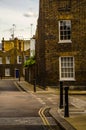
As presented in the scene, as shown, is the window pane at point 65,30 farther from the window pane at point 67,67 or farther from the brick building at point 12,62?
the brick building at point 12,62

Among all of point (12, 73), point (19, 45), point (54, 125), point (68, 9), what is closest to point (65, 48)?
point (68, 9)

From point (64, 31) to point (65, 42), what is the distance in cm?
101

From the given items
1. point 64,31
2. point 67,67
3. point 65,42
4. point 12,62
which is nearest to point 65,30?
point 64,31

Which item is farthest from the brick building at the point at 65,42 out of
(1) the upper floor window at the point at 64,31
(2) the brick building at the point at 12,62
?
(2) the brick building at the point at 12,62

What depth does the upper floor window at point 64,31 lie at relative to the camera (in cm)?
3784

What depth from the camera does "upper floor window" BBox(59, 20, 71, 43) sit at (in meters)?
37.8

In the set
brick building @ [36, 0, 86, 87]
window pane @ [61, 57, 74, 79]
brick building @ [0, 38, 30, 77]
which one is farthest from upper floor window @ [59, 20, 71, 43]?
brick building @ [0, 38, 30, 77]

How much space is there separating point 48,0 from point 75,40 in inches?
173

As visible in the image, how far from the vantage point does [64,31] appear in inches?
1492

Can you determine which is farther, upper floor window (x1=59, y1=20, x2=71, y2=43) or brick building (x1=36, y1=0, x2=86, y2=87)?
upper floor window (x1=59, y1=20, x2=71, y2=43)

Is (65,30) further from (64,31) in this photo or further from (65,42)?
(65,42)

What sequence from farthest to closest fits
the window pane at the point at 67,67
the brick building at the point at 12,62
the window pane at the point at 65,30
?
1. the brick building at the point at 12,62
2. the window pane at the point at 65,30
3. the window pane at the point at 67,67

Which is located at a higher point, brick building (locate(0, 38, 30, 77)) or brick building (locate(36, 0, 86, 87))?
brick building (locate(36, 0, 86, 87))

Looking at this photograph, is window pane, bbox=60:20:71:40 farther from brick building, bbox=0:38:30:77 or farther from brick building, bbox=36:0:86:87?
brick building, bbox=0:38:30:77
